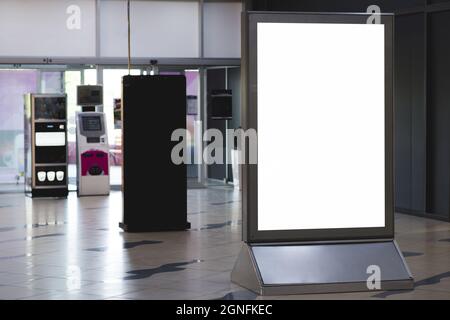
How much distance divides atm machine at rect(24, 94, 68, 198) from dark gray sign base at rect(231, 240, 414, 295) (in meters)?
8.89

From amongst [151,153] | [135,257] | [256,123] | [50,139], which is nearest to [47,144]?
[50,139]

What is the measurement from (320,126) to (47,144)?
9257 mm

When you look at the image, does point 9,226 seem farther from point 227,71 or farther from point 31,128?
point 227,71

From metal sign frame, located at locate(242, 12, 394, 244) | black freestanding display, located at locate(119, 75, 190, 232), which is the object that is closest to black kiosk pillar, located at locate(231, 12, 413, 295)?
metal sign frame, located at locate(242, 12, 394, 244)

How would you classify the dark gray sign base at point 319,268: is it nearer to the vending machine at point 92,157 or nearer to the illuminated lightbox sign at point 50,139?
the vending machine at point 92,157

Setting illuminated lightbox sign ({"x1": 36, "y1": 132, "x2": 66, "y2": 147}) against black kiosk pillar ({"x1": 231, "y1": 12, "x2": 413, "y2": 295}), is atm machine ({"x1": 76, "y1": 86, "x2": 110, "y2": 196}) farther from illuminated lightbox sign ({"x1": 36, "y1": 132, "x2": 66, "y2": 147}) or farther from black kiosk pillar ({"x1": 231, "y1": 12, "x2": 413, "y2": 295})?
black kiosk pillar ({"x1": 231, "y1": 12, "x2": 413, "y2": 295})

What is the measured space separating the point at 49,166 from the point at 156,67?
2.86 metres

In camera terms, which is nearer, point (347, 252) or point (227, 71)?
point (347, 252)

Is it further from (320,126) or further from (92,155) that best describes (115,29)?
(320,126)

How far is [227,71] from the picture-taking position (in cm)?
1692

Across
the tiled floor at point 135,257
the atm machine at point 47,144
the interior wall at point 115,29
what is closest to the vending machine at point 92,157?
the atm machine at point 47,144

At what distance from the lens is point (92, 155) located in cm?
1506

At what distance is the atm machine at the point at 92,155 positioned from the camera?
49.2 feet

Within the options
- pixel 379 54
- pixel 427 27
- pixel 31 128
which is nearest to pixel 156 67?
pixel 31 128
